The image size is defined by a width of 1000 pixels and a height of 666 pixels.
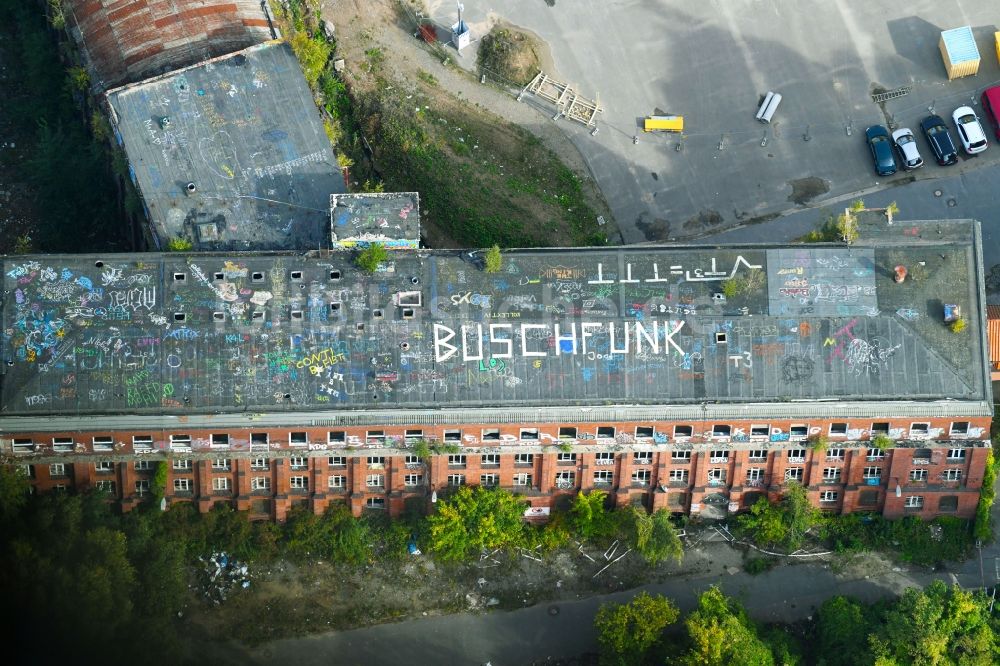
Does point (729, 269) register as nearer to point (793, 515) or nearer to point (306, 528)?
point (793, 515)

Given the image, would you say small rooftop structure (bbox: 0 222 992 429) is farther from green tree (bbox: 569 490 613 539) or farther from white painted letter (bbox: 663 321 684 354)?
green tree (bbox: 569 490 613 539)

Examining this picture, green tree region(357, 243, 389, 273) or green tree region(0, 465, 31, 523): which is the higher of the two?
green tree region(357, 243, 389, 273)

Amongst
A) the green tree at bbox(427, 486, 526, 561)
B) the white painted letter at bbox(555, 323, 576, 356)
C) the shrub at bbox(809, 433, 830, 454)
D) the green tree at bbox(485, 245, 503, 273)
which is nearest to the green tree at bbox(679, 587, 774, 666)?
the shrub at bbox(809, 433, 830, 454)

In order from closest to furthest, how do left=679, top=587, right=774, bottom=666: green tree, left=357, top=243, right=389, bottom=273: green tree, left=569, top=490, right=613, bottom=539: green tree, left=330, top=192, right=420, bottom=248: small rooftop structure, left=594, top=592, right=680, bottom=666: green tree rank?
left=679, top=587, right=774, bottom=666: green tree < left=594, top=592, right=680, bottom=666: green tree < left=357, top=243, right=389, bottom=273: green tree < left=330, top=192, right=420, bottom=248: small rooftop structure < left=569, top=490, right=613, bottom=539: green tree

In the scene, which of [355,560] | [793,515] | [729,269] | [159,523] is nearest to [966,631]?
[793,515]

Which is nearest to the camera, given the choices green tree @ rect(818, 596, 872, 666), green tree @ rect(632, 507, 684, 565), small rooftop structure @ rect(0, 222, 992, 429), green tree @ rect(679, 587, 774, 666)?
green tree @ rect(679, 587, 774, 666)

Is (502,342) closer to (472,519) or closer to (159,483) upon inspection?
(472,519)
